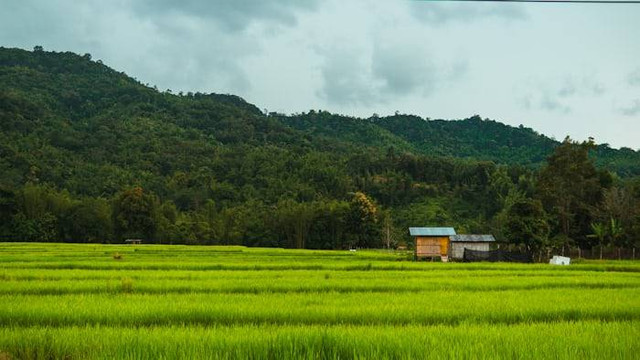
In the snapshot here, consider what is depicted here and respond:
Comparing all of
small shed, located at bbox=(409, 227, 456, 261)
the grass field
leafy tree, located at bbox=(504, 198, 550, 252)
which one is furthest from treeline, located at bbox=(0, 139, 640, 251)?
the grass field

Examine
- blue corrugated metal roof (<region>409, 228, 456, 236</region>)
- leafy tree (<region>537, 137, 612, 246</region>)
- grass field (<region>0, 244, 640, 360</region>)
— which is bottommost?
grass field (<region>0, 244, 640, 360</region>)

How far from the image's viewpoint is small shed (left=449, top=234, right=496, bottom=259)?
42562 mm

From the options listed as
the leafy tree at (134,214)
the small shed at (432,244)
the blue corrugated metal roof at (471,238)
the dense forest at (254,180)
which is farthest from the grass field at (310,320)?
the leafy tree at (134,214)

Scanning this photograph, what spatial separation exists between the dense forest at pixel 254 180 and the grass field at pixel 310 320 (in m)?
27.8

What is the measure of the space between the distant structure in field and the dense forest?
2.38 meters

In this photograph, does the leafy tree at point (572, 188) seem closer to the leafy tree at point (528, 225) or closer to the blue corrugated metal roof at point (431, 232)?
the leafy tree at point (528, 225)

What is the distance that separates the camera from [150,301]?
11.0 m

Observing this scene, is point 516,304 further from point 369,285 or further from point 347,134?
point 347,134

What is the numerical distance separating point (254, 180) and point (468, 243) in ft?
199

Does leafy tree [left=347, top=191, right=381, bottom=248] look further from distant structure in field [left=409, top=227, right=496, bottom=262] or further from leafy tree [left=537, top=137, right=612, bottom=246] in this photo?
distant structure in field [left=409, top=227, right=496, bottom=262]

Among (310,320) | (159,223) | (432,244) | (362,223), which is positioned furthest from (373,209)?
(310,320)

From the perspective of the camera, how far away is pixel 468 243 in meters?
43.1

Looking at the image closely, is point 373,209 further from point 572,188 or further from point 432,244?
point 432,244

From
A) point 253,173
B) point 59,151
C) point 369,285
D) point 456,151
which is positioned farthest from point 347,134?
point 369,285
